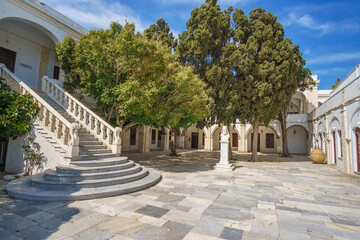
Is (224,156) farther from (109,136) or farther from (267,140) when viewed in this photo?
(267,140)

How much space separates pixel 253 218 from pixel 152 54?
24.0 ft

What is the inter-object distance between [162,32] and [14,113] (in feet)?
45.2

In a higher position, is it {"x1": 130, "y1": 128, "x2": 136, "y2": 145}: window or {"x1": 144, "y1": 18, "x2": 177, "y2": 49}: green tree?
{"x1": 144, "y1": 18, "x2": 177, "y2": 49}: green tree

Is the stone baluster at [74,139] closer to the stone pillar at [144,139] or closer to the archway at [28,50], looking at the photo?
the archway at [28,50]

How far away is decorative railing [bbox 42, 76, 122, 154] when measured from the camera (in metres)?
7.97

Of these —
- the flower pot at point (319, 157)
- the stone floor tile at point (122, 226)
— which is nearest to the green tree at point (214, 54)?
the flower pot at point (319, 157)

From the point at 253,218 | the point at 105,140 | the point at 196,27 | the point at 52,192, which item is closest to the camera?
the point at 253,218

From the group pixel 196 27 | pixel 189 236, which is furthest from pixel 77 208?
pixel 196 27

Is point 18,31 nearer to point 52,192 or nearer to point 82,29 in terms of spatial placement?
point 82,29

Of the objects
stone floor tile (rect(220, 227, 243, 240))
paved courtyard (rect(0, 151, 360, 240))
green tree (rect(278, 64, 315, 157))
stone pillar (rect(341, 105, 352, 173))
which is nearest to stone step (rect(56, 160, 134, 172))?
paved courtyard (rect(0, 151, 360, 240))

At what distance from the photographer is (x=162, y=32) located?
672 inches

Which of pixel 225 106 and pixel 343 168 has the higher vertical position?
pixel 225 106

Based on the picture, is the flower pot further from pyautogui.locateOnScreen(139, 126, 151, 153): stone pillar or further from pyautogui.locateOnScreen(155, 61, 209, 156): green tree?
pyautogui.locateOnScreen(139, 126, 151, 153): stone pillar

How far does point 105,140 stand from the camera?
8242mm
